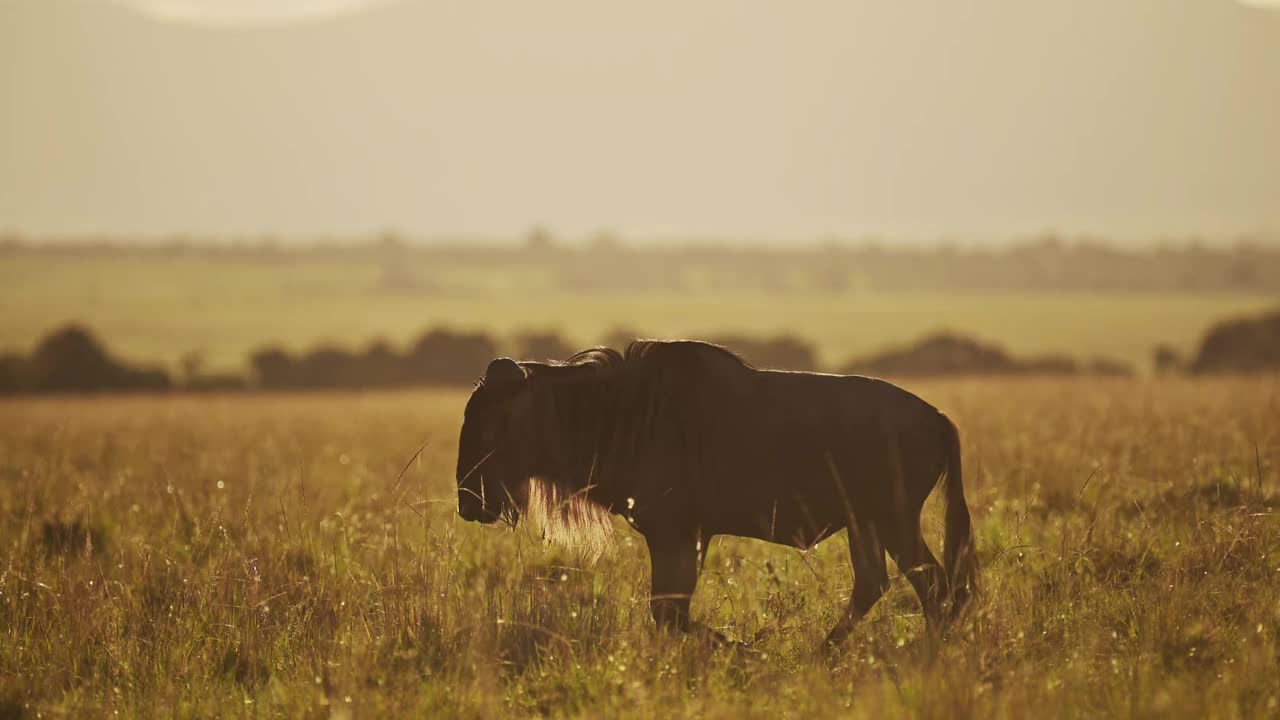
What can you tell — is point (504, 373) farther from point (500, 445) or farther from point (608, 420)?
point (608, 420)

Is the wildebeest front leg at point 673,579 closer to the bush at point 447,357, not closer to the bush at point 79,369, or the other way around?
the bush at point 79,369

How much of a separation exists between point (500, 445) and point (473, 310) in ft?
302

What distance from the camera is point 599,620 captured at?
5824 mm

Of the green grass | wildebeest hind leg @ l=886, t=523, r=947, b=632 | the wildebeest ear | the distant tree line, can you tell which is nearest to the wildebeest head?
the wildebeest ear

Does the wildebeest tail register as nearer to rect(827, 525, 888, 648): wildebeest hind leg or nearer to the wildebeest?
the wildebeest

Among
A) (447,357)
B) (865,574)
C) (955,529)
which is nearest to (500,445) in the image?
(865,574)

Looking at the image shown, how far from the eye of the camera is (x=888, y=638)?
223 inches

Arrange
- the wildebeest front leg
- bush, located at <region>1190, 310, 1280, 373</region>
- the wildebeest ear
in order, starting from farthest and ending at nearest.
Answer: bush, located at <region>1190, 310, 1280, 373</region> → the wildebeest ear → the wildebeest front leg

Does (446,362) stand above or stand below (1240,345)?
below

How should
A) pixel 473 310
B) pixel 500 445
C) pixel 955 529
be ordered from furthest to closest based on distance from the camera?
pixel 473 310
pixel 500 445
pixel 955 529

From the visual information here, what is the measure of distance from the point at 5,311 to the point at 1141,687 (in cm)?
9041

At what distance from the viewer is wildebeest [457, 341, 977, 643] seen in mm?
5699

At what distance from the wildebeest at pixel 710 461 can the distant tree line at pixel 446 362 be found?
31129 millimetres

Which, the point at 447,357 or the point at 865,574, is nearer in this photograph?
the point at 865,574
